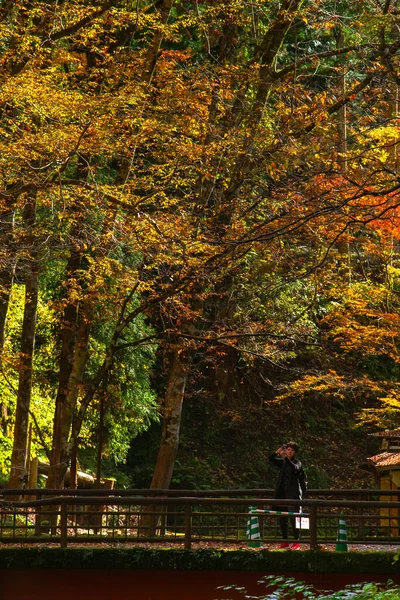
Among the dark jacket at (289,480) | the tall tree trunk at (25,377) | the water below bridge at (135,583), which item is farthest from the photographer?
the tall tree trunk at (25,377)

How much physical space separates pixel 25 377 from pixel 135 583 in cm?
670

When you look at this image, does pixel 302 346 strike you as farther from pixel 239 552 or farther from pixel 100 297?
pixel 239 552

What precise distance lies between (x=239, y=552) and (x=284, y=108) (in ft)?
31.3

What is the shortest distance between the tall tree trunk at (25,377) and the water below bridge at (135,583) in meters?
3.95

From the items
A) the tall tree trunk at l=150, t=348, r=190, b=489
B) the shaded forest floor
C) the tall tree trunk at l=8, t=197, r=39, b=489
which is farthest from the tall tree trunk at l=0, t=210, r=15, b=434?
the shaded forest floor

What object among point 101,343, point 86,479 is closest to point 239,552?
point 101,343

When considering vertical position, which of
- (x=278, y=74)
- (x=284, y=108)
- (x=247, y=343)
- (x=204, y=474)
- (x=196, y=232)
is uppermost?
(x=278, y=74)

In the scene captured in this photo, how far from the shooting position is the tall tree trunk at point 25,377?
2006 cm

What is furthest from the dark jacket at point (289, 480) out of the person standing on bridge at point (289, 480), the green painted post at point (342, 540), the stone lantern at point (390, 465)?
the stone lantern at point (390, 465)

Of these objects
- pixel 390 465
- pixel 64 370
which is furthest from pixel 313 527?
pixel 64 370

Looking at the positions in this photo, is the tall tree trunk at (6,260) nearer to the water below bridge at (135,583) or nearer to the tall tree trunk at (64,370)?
the tall tree trunk at (64,370)

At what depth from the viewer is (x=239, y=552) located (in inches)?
597

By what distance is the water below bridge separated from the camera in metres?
14.9

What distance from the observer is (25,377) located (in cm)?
2098
